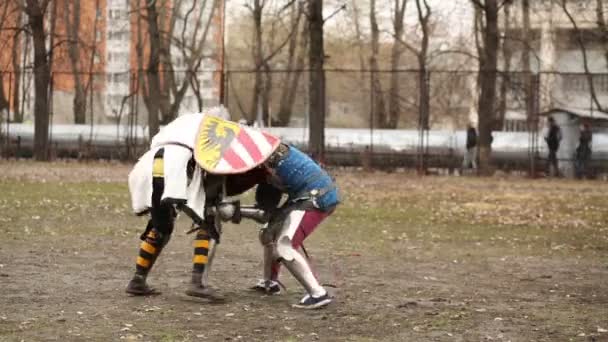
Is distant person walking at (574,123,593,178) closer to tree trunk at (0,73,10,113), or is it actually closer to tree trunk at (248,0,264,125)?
tree trunk at (248,0,264,125)

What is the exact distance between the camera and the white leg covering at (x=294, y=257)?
8203 millimetres

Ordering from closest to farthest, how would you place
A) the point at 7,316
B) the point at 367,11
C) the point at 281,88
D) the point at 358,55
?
the point at 7,316 < the point at 281,88 < the point at 367,11 < the point at 358,55

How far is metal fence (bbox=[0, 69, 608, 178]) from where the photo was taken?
34.6m

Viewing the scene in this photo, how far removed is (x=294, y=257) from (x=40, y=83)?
30.5 metres

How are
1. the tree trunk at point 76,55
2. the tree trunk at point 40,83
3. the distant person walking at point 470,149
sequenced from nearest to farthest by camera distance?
the distant person walking at point 470,149
the tree trunk at point 40,83
the tree trunk at point 76,55

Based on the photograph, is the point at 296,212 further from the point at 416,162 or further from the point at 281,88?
the point at 281,88

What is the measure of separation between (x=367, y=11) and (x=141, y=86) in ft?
56.3

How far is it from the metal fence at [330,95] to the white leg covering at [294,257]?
24.5 metres

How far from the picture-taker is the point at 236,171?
7887 mm

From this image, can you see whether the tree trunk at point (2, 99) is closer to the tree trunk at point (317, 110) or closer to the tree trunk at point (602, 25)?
the tree trunk at point (317, 110)

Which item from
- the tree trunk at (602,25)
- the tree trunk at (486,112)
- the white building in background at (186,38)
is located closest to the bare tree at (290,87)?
the white building in background at (186,38)

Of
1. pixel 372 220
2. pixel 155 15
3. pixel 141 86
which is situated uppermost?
pixel 155 15

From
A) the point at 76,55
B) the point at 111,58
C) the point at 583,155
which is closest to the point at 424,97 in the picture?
the point at 583,155

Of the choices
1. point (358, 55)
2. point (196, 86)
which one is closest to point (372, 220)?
point (196, 86)
